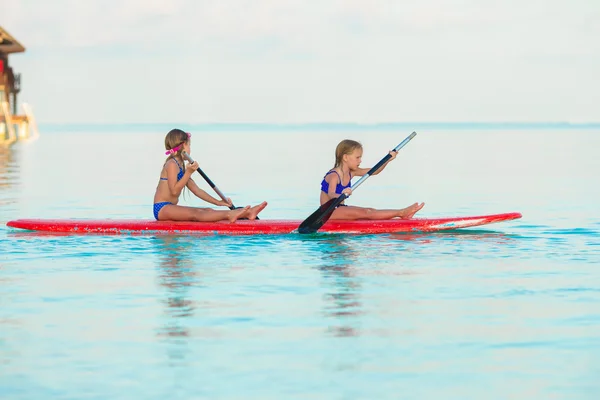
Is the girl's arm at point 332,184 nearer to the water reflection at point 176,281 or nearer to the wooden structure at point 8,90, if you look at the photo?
the water reflection at point 176,281

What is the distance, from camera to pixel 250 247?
40.0ft

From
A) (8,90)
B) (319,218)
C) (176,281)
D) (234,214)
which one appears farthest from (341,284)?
(8,90)

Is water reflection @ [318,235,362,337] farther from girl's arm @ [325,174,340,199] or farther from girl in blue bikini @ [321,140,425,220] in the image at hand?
girl's arm @ [325,174,340,199]

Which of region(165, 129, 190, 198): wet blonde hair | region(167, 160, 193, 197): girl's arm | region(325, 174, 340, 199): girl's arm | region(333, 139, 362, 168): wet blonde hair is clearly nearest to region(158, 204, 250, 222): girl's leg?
region(167, 160, 193, 197): girl's arm

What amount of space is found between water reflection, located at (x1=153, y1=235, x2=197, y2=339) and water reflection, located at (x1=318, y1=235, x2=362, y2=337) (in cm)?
107

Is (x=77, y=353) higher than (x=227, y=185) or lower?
lower

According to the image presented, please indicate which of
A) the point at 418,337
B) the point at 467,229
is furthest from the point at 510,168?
the point at 418,337

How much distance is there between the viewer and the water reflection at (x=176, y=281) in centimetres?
801

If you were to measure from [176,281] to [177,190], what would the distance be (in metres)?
3.04

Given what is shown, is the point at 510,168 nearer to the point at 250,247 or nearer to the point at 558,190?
the point at 558,190

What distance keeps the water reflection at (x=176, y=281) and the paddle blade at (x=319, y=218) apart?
4.28 ft

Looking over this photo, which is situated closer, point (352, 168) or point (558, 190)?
point (352, 168)

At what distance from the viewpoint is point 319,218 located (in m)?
12.7

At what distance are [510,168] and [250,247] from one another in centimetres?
2341
